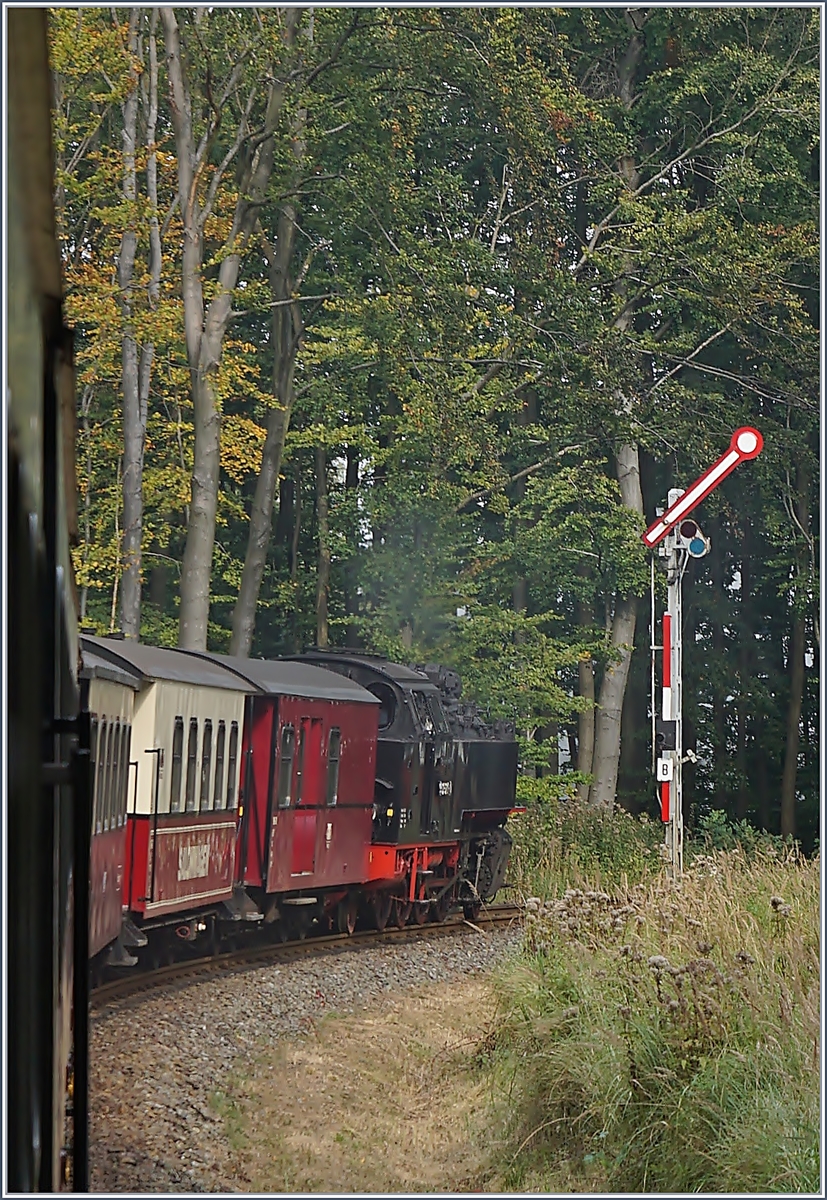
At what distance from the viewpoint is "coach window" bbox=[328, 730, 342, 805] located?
16328mm

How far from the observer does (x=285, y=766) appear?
50.1 feet

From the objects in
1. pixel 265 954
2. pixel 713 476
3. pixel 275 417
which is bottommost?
pixel 265 954

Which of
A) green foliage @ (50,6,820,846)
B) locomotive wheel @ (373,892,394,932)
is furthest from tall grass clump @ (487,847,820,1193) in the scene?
green foliage @ (50,6,820,846)

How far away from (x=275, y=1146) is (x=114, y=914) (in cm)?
328

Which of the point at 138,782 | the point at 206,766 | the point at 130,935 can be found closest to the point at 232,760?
the point at 206,766

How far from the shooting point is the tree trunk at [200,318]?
22500 millimetres

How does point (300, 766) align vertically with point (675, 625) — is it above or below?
below

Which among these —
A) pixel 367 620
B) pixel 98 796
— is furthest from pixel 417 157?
pixel 98 796

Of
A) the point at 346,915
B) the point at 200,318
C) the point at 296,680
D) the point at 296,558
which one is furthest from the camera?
the point at 296,558

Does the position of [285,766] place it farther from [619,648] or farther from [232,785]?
[619,648]

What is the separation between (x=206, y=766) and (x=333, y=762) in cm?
304

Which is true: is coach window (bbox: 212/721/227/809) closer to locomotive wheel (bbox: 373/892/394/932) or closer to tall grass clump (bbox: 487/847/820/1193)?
tall grass clump (bbox: 487/847/820/1193)

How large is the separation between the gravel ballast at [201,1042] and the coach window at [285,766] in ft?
5.24

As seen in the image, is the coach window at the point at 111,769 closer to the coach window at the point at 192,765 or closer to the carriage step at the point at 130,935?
the carriage step at the point at 130,935
